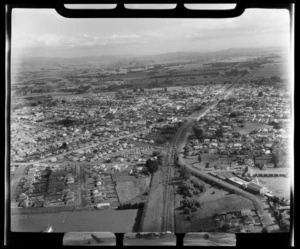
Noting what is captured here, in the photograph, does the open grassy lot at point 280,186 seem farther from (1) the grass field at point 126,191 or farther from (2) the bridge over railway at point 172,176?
(1) the grass field at point 126,191

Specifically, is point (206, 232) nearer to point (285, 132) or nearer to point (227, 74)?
point (285, 132)

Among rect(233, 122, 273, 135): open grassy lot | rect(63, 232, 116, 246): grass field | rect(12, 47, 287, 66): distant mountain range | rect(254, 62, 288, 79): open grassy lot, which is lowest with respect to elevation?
rect(63, 232, 116, 246): grass field

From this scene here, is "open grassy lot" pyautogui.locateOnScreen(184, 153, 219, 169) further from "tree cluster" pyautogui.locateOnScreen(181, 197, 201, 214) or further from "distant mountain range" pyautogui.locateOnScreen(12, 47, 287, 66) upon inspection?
"distant mountain range" pyautogui.locateOnScreen(12, 47, 287, 66)

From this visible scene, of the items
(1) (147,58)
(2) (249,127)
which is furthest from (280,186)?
(1) (147,58)

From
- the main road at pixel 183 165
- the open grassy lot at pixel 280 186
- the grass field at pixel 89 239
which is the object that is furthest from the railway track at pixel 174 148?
the grass field at pixel 89 239

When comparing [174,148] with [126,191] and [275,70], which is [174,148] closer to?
[126,191]

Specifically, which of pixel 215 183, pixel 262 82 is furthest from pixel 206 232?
pixel 262 82

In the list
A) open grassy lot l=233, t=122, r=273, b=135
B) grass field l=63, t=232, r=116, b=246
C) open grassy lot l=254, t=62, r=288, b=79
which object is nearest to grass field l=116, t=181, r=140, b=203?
grass field l=63, t=232, r=116, b=246

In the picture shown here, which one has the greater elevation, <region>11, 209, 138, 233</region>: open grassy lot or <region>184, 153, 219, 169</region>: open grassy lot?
<region>184, 153, 219, 169</region>: open grassy lot

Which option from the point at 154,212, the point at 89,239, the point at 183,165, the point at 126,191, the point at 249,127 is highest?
the point at 249,127

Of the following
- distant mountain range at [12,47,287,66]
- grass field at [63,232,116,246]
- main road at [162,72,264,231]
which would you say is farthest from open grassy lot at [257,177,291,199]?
grass field at [63,232,116,246]

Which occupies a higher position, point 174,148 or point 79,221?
point 174,148

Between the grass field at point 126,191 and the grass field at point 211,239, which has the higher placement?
the grass field at point 126,191
